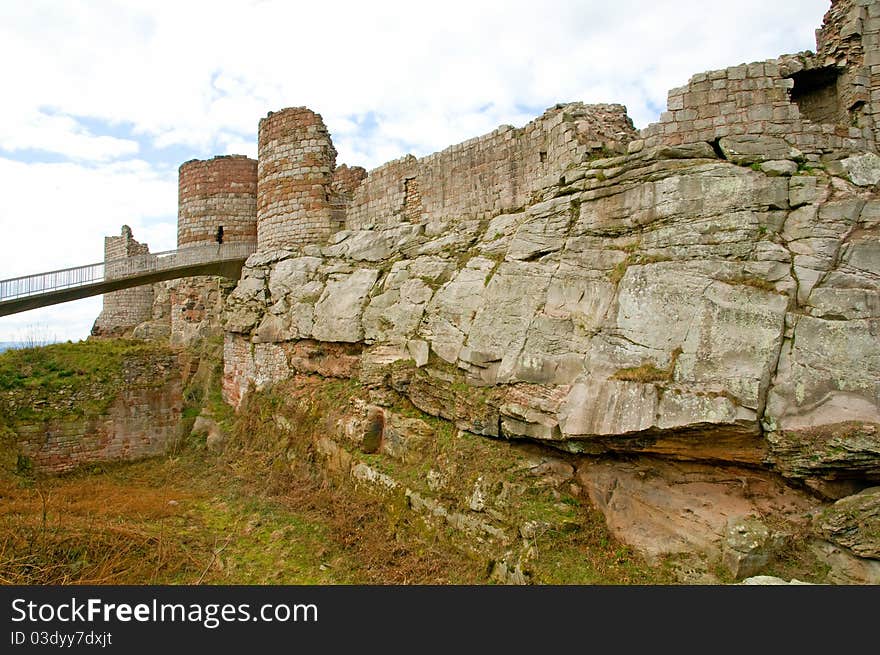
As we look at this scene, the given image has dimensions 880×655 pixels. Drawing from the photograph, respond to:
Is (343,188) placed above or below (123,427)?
above

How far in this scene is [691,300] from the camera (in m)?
5.81

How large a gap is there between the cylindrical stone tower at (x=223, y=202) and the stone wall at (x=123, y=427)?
12.1 ft

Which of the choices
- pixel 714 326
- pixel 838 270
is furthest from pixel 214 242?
pixel 838 270

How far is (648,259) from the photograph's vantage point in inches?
247

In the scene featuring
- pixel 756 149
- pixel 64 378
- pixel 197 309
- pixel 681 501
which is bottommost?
pixel 681 501

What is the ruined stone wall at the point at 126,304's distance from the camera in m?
19.2

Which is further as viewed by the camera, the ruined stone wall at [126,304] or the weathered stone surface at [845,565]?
the ruined stone wall at [126,304]

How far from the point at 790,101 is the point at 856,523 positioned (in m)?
4.94

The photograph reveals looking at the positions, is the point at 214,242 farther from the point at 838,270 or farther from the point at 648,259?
the point at 838,270

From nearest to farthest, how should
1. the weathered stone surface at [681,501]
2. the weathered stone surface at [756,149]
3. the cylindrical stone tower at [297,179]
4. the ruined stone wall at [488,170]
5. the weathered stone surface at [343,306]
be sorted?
the weathered stone surface at [681,501] < the weathered stone surface at [756,149] < the ruined stone wall at [488,170] < the weathered stone surface at [343,306] < the cylindrical stone tower at [297,179]

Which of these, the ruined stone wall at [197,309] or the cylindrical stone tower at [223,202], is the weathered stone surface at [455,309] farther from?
the cylindrical stone tower at [223,202]

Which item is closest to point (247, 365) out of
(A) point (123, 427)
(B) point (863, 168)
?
(A) point (123, 427)

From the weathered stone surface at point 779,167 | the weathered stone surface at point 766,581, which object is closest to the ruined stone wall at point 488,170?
the weathered stone surface at point 779,167

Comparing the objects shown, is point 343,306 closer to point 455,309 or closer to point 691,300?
point 455,309
